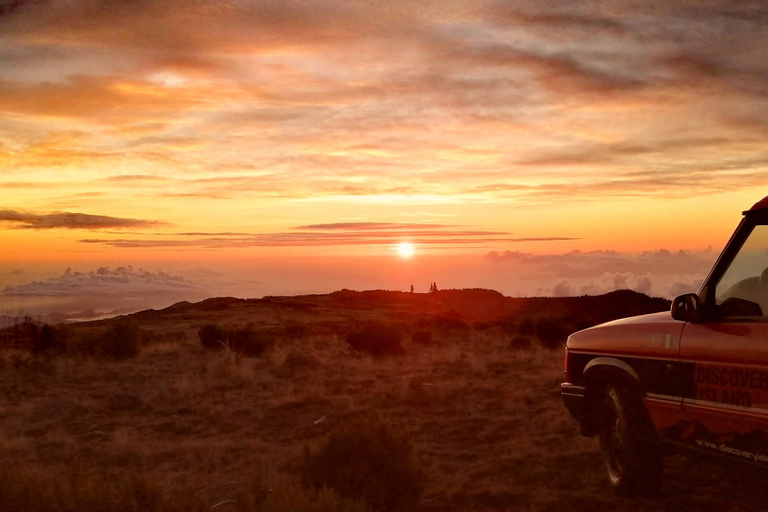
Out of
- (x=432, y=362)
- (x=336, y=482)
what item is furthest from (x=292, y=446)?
(x=432, y=362)

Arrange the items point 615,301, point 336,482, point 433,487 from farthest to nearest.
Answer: point 615,301 < point 433,487 < point 336,482

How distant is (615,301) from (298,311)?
3022 cm

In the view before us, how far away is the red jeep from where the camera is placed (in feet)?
16.2

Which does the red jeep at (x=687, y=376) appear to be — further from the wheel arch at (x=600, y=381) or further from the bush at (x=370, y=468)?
the bush at (x=370, y=468)

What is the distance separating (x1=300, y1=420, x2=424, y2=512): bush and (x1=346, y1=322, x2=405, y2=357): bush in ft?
52.8

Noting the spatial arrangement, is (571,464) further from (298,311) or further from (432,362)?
(298,311)

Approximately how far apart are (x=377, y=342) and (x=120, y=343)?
7.90 meters

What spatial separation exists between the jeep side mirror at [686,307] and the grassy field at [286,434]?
1101 millimetres

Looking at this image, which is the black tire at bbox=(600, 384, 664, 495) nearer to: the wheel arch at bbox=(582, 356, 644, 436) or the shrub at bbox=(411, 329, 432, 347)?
the wheel arch at bbox=(582, 356, 644, 436)

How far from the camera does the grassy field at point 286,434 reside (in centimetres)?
639

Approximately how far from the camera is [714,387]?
5.23 meters

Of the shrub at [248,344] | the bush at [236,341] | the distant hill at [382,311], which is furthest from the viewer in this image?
the distant hill at [382,311]

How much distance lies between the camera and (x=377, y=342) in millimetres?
24312

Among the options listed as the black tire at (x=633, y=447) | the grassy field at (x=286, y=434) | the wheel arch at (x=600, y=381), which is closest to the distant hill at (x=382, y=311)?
the grassy field at (x=286, y=434)
